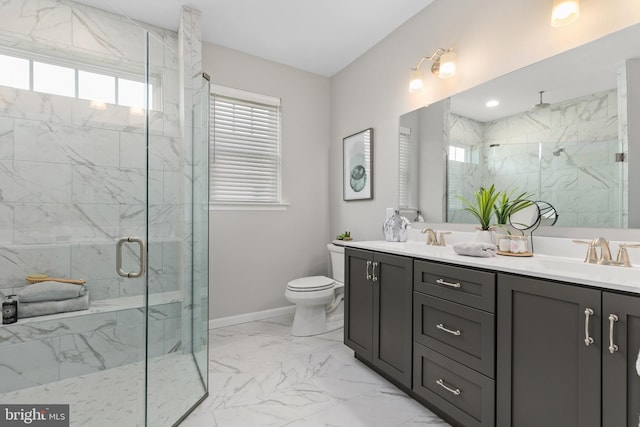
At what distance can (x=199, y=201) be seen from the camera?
1.98 meters

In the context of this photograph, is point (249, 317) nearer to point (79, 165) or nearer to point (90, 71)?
point (79, 165)

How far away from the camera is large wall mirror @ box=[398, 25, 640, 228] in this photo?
1312 mm

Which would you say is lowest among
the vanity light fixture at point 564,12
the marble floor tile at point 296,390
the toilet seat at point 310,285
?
the marble floor tile at point 296,390

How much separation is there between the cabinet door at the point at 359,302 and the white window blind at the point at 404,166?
662 mm

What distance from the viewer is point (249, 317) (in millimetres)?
2898

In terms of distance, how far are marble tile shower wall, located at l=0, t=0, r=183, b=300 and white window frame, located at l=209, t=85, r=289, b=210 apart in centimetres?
65

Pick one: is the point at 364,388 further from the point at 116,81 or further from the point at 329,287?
the point at 116,81

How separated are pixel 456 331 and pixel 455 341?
0.05 meters

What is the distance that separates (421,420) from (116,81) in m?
3.00

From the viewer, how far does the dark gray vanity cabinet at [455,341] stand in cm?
125

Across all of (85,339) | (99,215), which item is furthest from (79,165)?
(85,339)

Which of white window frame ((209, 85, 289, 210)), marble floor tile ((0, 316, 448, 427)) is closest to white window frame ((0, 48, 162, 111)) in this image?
white window frame ((209, 85, 289, 210))

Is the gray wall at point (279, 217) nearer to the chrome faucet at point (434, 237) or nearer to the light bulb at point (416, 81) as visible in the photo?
the light bulb at point (416, 81)

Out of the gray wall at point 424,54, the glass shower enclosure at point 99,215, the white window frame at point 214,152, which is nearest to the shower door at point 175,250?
the glass shower enclosure at point 99,215
